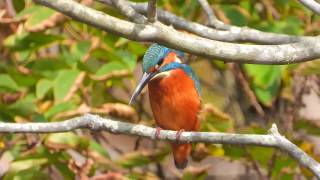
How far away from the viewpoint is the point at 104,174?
4.09 meters

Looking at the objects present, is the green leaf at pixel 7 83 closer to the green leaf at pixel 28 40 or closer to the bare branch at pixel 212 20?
the green leaf at pixel 28 40

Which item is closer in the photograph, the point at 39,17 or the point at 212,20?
the point at 212,20

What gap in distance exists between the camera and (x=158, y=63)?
403cm

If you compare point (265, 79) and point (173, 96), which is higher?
point (265, 79)

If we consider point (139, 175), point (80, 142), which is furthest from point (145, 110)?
point (80, 142)

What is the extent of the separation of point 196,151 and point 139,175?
1.07 feet

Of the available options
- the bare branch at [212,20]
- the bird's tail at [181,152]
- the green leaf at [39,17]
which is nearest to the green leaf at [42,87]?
the green leaf at [39,17]

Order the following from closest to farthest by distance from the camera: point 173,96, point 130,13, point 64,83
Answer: point 130,13 → point 64,83 → point 173,96

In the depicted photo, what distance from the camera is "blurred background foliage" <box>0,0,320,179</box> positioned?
3975 mm

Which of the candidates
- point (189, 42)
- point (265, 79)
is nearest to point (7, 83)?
point (265, 79)

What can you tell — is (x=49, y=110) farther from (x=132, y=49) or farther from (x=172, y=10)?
(x=172, y=10)

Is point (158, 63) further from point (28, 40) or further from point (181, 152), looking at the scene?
point (28, 40)

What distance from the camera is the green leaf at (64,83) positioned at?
3963 millimetres

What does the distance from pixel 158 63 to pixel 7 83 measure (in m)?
0.67
